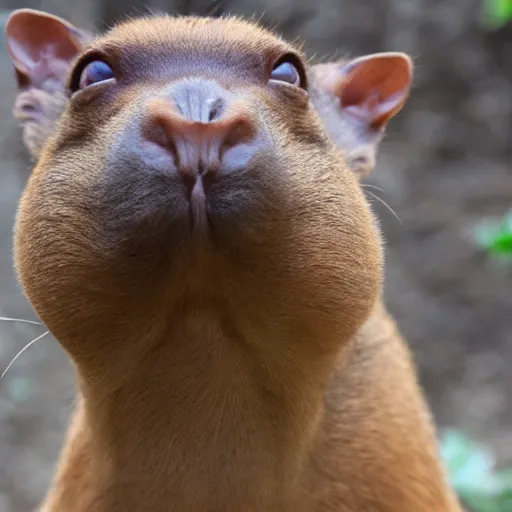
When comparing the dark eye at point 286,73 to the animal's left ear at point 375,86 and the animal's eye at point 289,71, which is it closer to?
the animal's eye at point 289,71

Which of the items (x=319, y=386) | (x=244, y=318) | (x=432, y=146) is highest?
(x=244, y=318)

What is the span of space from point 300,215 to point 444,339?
3566 millimetres

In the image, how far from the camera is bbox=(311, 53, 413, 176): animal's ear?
1778 millimetres

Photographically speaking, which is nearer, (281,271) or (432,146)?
(281,271)

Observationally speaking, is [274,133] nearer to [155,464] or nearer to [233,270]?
[233,270]

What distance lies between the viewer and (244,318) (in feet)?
3.98

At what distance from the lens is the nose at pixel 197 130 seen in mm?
1055

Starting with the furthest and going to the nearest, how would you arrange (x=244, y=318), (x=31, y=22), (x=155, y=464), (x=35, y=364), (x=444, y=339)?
(x=444, y=339) → (x=35, y=364) → (x=31, y=22) → (x=155, y=464) → (x=244, y=318)

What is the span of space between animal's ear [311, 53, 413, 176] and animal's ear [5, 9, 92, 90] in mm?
428

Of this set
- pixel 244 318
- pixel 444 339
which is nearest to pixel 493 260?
pixel 444 339

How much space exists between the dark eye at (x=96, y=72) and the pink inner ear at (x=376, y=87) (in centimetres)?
61

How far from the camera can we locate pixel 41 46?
5.76ft

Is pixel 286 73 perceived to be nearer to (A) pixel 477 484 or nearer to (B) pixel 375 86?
(B) pixel 375 86

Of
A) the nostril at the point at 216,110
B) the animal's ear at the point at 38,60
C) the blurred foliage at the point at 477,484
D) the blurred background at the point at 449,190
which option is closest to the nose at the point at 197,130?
the nostril at the point at 216,110
